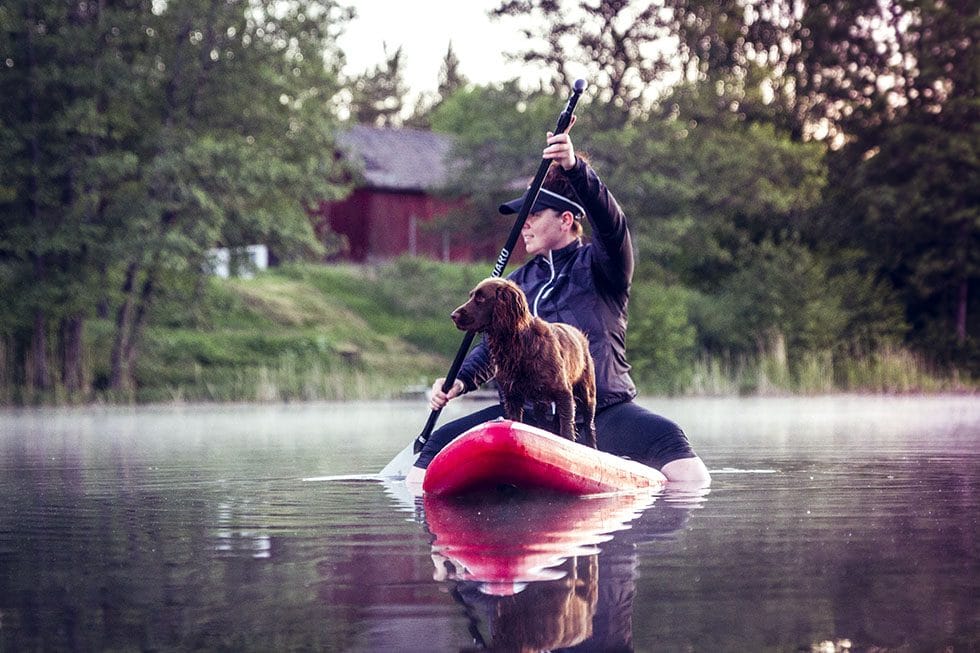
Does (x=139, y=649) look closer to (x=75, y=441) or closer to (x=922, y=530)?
(x=922, y=530)

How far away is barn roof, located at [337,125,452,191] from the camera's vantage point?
46.9 m

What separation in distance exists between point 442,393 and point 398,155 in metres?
A: 42.2

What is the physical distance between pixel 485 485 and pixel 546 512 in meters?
0.84

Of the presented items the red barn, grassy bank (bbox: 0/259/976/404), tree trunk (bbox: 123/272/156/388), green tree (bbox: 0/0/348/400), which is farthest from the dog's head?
the red barn

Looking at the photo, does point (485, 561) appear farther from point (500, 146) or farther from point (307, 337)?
point (500, 146)

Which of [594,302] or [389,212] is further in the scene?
[389,212]

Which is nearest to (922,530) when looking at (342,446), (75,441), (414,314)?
(342,446)

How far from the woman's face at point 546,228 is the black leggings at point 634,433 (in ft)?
3.05

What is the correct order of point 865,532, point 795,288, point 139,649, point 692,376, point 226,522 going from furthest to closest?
point 795,288
point 692,376
point 226,522
point 865,532
point 139,649

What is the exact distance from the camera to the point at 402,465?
29.6ft

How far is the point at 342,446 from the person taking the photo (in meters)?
12.6

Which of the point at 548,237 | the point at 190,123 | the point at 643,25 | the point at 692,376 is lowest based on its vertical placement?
the point at 692,376

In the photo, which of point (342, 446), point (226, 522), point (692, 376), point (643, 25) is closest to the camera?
point (226, 522)

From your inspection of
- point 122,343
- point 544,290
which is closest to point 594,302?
point 544,290
